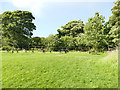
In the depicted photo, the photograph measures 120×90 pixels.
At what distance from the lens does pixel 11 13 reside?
48.4 metres

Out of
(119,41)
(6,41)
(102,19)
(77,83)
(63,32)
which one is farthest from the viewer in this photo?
(63,32)

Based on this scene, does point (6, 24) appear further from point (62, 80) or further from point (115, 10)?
point (62, 80)

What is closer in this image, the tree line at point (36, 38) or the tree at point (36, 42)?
the tree line at point (36, 38)

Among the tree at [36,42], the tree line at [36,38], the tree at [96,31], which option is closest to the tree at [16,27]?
the tree line at [36,38]

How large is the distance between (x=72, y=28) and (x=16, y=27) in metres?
29.4

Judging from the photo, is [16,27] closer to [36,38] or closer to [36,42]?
[36,38]

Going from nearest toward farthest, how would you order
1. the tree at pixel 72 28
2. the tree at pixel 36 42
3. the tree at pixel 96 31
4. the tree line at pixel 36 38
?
the tree at pixel 96 31 → the tree line at pixel 36 38 → the tree at pixel 36 42 → the tree at pixel 72 28

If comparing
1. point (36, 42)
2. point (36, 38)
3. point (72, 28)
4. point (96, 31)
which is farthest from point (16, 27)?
point (96, 31)

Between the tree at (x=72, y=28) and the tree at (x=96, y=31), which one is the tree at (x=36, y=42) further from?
the tree at (x=96, y=31)

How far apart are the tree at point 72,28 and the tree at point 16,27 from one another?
20594 millimetres

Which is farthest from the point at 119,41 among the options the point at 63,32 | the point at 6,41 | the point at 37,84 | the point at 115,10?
the point at 6,41

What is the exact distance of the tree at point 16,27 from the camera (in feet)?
151

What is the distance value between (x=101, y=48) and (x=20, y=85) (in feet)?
123

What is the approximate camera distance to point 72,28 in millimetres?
57719
